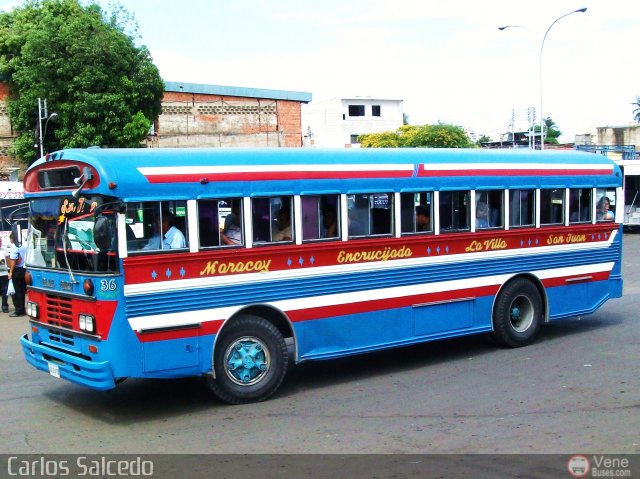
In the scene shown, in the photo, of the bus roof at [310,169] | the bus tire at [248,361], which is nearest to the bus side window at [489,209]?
the bus roof at [310,169]

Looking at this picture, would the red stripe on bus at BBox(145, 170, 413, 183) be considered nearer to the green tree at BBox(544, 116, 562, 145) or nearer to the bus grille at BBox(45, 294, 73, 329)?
the bus grille at BBox(45, 294, 73, 329)

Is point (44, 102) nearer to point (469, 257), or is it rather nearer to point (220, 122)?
point (220, 122)

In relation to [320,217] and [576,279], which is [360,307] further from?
[576,279]

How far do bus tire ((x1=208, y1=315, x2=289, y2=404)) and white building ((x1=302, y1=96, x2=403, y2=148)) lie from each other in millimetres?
58243

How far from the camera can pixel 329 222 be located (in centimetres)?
909

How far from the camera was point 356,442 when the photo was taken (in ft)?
22.8

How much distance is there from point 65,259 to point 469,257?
212 inches

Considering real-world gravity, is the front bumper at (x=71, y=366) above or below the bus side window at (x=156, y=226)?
below

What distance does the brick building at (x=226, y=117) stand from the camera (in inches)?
1542

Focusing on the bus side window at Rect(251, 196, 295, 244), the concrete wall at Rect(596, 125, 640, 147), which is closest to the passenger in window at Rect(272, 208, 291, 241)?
the bus side window at Rect(251, 196, 295, 244)

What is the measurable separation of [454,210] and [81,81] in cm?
2373

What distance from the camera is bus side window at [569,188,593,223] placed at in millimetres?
11984

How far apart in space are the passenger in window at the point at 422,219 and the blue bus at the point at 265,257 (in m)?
0.03

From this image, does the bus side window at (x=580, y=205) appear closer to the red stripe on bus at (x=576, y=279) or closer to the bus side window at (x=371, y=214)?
the red stripe on bus at (x=576, y=279)
